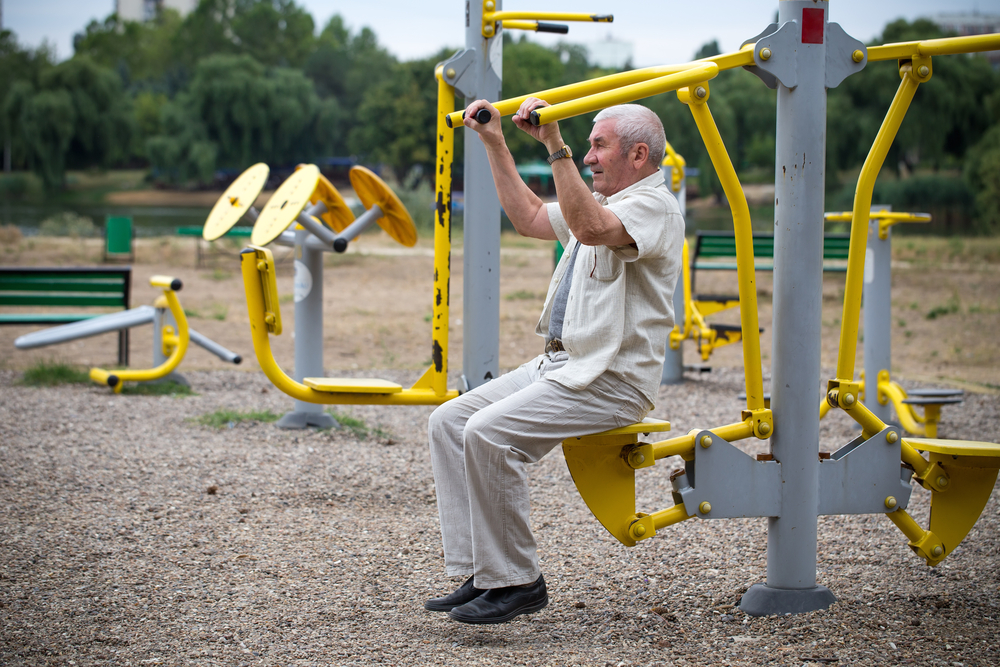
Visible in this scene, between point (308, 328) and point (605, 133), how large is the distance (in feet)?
9.17

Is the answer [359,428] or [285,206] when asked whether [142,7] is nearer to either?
[359,428]

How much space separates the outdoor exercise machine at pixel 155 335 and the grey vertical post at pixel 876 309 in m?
3.95

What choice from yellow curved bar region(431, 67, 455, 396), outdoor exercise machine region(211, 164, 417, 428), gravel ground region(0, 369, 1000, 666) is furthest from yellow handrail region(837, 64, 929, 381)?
outdoor exercise machine region(211, 164, 417, 428)

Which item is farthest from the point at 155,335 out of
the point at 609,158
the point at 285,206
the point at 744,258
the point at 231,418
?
the point at 744,258

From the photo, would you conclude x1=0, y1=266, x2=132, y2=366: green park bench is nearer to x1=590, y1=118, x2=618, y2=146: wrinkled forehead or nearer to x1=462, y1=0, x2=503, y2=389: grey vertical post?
x1=462, y1=0, x2=503, y2=389: grey vertical post

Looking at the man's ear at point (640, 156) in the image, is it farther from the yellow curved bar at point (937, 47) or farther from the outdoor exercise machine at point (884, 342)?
the outdoor exercise machine at point (884, 342)

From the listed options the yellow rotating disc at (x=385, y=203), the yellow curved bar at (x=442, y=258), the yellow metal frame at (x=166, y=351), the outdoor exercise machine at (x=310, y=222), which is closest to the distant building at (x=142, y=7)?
the yellow metal frame at (x=166, y=351)

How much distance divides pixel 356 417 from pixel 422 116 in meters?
44.9

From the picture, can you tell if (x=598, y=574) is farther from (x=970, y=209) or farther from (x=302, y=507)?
(x=970, y=209)

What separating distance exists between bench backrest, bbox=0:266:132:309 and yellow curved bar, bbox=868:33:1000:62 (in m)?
5.49

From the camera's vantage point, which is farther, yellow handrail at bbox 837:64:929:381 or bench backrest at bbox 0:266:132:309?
bench backrest at bbox 0:266:132:309

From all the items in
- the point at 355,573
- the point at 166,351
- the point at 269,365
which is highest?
the point at 269,365

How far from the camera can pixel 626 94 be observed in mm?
2184

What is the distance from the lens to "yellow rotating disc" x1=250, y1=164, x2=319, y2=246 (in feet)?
11.9
